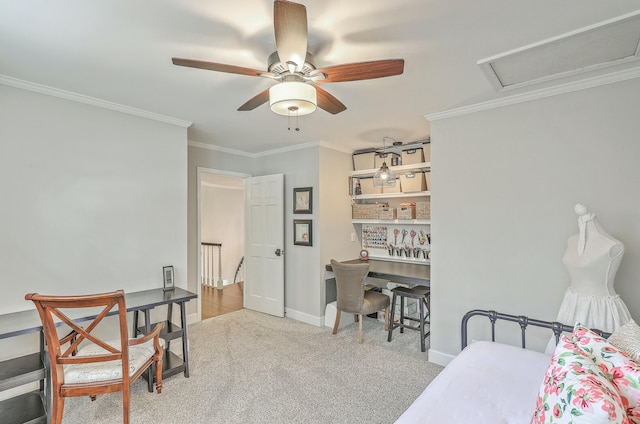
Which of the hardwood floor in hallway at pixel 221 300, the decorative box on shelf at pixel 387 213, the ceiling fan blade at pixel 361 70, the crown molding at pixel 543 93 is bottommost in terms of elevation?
the hardwood floor in hallway at pixel 221 300

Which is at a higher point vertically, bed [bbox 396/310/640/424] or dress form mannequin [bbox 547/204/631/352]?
dress form mannequin [bbox 547/204/631/352]

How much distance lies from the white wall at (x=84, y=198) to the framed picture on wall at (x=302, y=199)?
5.11 feet

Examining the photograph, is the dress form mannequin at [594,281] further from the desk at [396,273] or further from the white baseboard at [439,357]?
the desk at [396,273]

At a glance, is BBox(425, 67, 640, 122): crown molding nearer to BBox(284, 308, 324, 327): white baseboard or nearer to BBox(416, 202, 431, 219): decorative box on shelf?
BBox(416, 202, 431, 219): decorative box on shelf

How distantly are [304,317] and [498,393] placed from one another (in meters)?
3.12

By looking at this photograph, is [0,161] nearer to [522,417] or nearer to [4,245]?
[4,245]

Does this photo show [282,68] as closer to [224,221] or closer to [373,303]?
[373,303]

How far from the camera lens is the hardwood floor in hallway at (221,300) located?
15.8 ft

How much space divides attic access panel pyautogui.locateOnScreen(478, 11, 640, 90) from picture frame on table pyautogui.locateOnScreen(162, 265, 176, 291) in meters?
3.21

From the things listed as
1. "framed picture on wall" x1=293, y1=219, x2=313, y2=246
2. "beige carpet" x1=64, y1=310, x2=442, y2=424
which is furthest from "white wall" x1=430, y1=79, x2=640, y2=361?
"framed picture on wall" x1=293, y1=219, x2=313, y2=246

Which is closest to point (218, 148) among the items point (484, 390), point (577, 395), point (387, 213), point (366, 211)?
point (366, 211)

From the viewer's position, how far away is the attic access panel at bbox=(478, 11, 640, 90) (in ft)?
5.65

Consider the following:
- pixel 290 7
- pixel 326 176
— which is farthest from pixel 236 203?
pixel 290 7

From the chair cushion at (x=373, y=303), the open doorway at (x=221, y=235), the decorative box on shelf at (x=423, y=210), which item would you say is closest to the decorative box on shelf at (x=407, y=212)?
the decorative box on shelf at (x=423, y=210)
